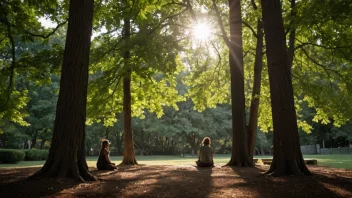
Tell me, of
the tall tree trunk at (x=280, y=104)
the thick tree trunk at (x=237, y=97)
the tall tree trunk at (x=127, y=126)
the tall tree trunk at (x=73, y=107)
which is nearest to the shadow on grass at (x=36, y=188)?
the tall tree trunk at (x=73, y=107)

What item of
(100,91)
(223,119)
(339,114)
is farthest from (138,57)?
(223,119)

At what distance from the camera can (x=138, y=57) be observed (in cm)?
1441

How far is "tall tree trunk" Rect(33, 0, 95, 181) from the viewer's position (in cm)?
805

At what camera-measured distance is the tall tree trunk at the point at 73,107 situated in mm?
8047

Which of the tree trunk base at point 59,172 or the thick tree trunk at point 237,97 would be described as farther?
the thick tree trunk at point 237,97

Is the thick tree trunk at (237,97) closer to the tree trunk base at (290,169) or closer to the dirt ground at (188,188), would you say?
the tree trunk base at (290,169)

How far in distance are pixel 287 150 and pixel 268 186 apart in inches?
80.0

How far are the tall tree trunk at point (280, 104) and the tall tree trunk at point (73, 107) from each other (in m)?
5.33

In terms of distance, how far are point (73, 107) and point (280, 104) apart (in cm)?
579

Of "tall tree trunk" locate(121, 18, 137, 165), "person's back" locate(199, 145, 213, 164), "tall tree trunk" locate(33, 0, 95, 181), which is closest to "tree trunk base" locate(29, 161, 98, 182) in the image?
"tall tree trunk" locate(33, 0, 95, 181)

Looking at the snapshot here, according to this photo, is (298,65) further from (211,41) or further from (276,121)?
(276,121)

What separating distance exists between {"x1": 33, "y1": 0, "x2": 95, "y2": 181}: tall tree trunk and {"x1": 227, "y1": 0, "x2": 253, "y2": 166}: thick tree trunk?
7.30m

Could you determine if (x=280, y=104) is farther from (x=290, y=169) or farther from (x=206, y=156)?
(x=206, y=156)

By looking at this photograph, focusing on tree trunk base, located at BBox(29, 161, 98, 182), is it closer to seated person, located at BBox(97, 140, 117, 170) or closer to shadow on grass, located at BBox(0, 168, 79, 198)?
shadow on grass, located at BBox(0, 168, 79, 198)
